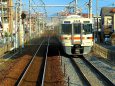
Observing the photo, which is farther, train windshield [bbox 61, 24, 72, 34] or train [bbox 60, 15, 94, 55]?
train windshield [bbox 61, 24, 72, 34]

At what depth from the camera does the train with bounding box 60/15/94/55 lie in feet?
90.0

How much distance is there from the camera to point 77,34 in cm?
2745

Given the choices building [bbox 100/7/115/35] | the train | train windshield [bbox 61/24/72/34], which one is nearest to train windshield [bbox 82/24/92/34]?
the train

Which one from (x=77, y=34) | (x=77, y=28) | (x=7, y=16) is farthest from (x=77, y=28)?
(x=7, y=16)

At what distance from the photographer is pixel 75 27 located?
2761cm

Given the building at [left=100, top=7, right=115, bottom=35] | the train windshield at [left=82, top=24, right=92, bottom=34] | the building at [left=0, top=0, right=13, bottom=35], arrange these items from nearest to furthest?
the train windshield at [left=82, top=24, right=92, bottom=34] < the building at [left=0, top=0, right=13, bottom=35] < the building at [left=100, top=7, right=115, bottom=35]

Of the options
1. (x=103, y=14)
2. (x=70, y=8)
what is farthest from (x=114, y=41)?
(x=103, y=14)

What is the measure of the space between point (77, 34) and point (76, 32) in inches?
6.8

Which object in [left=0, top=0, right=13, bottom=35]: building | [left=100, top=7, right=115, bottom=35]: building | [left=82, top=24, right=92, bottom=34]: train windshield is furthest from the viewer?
[left=100, top=7, right=115, bottom=35]: building

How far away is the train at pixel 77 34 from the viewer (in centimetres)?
2744

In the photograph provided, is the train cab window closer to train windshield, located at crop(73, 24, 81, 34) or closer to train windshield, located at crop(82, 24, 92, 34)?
train windshield, located at crop(73, 24, 81, 34)

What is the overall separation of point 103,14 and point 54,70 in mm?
66217

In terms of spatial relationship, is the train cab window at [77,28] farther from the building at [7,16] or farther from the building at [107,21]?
the building at [107,21]

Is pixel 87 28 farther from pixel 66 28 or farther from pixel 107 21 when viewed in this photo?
pixel 107 21
